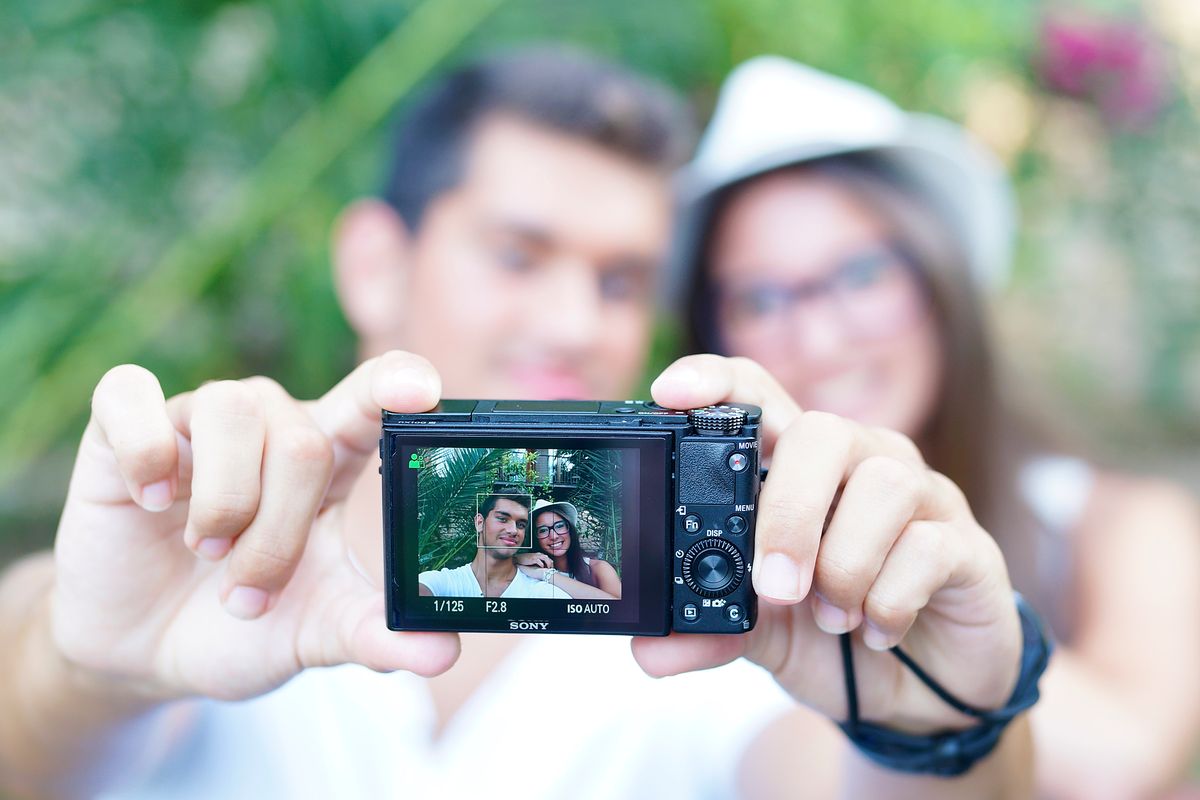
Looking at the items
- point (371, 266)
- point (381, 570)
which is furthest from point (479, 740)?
point (371, 266)

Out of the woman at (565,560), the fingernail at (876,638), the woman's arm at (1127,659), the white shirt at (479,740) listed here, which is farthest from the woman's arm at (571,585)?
the woman's arm at (1127,659)

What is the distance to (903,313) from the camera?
2160 mm

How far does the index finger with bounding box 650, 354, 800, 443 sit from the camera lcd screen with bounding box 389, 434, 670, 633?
55 millimetres

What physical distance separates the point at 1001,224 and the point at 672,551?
5.99 ft

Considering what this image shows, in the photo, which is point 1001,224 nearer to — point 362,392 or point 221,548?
point 362,392

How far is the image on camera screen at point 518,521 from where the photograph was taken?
2.87ft

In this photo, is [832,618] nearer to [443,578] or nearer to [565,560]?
[565,560]

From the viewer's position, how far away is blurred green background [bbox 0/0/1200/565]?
1.99 meters

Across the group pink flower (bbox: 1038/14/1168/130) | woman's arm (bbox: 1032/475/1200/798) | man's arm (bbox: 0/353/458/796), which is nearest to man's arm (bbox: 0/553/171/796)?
man's arm (bbox: 0/353/458/796)

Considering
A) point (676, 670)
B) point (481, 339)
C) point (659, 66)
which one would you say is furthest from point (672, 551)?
point (659, 66)

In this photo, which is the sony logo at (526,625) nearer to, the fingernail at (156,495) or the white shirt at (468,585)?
the white shirt at (468,585)

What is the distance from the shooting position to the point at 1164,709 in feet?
6.05

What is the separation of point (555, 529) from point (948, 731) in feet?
1.68

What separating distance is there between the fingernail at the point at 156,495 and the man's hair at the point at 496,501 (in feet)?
1.00
